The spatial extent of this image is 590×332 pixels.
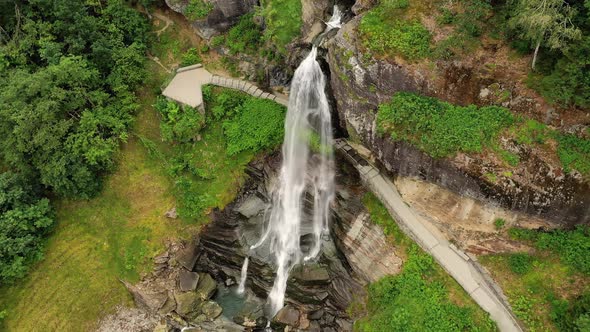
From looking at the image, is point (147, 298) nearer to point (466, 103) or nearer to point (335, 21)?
point (335, 21)

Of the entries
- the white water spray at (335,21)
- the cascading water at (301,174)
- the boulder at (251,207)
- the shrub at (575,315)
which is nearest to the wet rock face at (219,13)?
the white water spray at (335,21)

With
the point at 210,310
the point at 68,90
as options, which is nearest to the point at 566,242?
the point at 210,310

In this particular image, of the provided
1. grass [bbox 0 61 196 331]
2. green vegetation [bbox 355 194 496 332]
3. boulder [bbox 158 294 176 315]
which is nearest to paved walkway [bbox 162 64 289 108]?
grass [bbox 0 61 196 331]

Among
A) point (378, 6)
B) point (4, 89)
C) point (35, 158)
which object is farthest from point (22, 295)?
point (378, 6)

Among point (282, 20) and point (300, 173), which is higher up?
point (282, 20)

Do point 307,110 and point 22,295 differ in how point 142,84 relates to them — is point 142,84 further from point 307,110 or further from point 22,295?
point 22,295

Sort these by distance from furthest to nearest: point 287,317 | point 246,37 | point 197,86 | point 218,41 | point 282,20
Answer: point 218,41
point 246,37
point 197,86
point 282,20
point 287,317

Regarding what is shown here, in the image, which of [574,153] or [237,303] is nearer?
[574,153]
